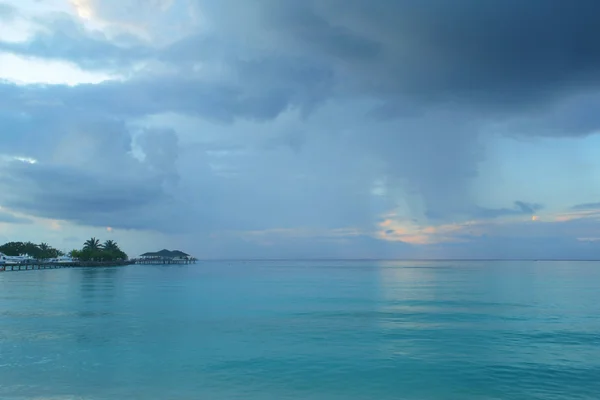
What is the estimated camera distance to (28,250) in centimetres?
17200

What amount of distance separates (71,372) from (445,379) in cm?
1688

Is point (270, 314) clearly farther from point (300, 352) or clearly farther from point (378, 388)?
point (378, 388)

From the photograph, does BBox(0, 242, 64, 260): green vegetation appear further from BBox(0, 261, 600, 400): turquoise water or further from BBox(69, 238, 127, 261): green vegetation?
BBox(0, 261, 600, 400): turquoise water

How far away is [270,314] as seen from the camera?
137ft

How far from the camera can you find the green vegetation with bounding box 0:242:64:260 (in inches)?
6545

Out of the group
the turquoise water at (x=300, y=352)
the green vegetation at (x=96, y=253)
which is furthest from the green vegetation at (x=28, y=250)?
the turquoise water at (x=300, y=352)

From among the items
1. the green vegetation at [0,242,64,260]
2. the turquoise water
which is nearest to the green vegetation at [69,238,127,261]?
the green vegetation at [0,242,64,260]

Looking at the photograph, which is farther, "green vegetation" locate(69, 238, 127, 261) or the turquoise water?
"green vegetation" locate(69, 238, 127, 261)

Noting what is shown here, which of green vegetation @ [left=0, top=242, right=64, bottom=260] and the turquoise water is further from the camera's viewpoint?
green vegetation @ [left=0, top=242, right=64, bottom=260]

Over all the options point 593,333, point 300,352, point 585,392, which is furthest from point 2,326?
point 593,333

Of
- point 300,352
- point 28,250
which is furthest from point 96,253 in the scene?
point 300,352

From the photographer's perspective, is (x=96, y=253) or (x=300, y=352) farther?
(x=96, y=253)

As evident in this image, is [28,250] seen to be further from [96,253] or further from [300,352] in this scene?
[300,352]

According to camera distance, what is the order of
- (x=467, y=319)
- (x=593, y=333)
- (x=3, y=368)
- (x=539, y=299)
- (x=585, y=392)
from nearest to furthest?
(x=585, y=392) < (x=3, y=368) < (x=593, y=333) < (x=467, y=319) < (x=539, y=299)
